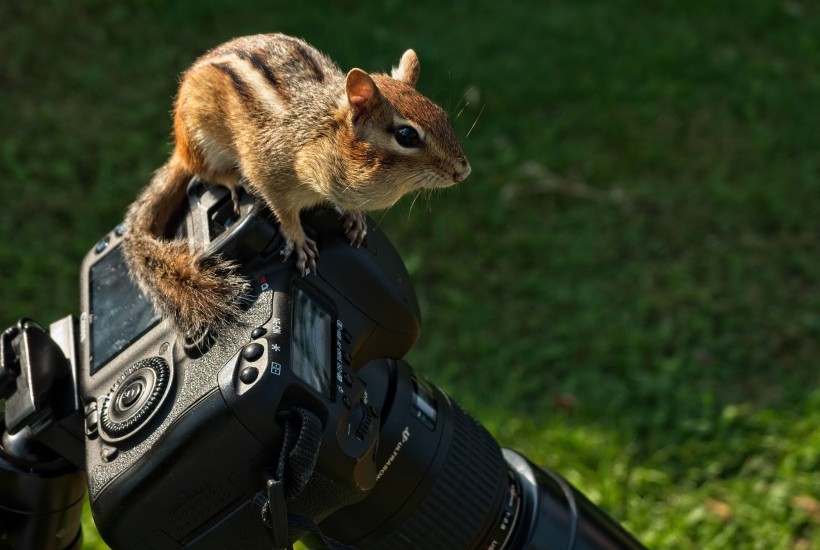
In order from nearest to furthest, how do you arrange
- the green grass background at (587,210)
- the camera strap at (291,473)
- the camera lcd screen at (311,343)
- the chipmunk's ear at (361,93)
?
1. the camera strap at (291,473)
2. the camera lcd screen at (311,343)
3. the chipmunk's ear at (361,93)
4. the green grass background at (587,210)

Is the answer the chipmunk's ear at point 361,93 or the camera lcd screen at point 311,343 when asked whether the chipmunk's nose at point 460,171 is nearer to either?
the chipmunk's ear at point 361,93

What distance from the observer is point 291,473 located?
1.24 metres

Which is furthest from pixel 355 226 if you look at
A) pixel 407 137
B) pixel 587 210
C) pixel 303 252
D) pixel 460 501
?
pixel 587 210

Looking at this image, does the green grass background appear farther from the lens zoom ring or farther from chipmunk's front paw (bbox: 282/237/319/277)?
chipmunk's front paw (bbox: 282/237/319/277)

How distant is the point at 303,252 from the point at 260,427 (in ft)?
1.15

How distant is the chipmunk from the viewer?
5.79 feet

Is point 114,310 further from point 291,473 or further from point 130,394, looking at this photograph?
point 291,473

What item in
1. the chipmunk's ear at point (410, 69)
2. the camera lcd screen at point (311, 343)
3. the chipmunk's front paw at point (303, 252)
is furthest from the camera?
the chipmunk's ear at point (410, 69)

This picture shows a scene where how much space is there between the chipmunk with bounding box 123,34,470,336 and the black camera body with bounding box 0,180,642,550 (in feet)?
0.33

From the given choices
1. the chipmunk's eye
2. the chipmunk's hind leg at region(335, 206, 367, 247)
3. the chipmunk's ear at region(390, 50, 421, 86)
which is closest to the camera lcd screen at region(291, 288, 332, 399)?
the chipmunk's hind leg at region(335, 206, 367, 247)

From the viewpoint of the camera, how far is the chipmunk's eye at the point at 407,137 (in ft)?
5.92

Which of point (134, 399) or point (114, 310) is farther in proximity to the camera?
point (114, 310)

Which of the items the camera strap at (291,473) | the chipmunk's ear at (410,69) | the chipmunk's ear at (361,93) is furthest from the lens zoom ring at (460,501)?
the chipmunk's ear at (410,69)

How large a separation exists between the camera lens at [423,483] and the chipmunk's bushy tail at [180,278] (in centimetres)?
32
